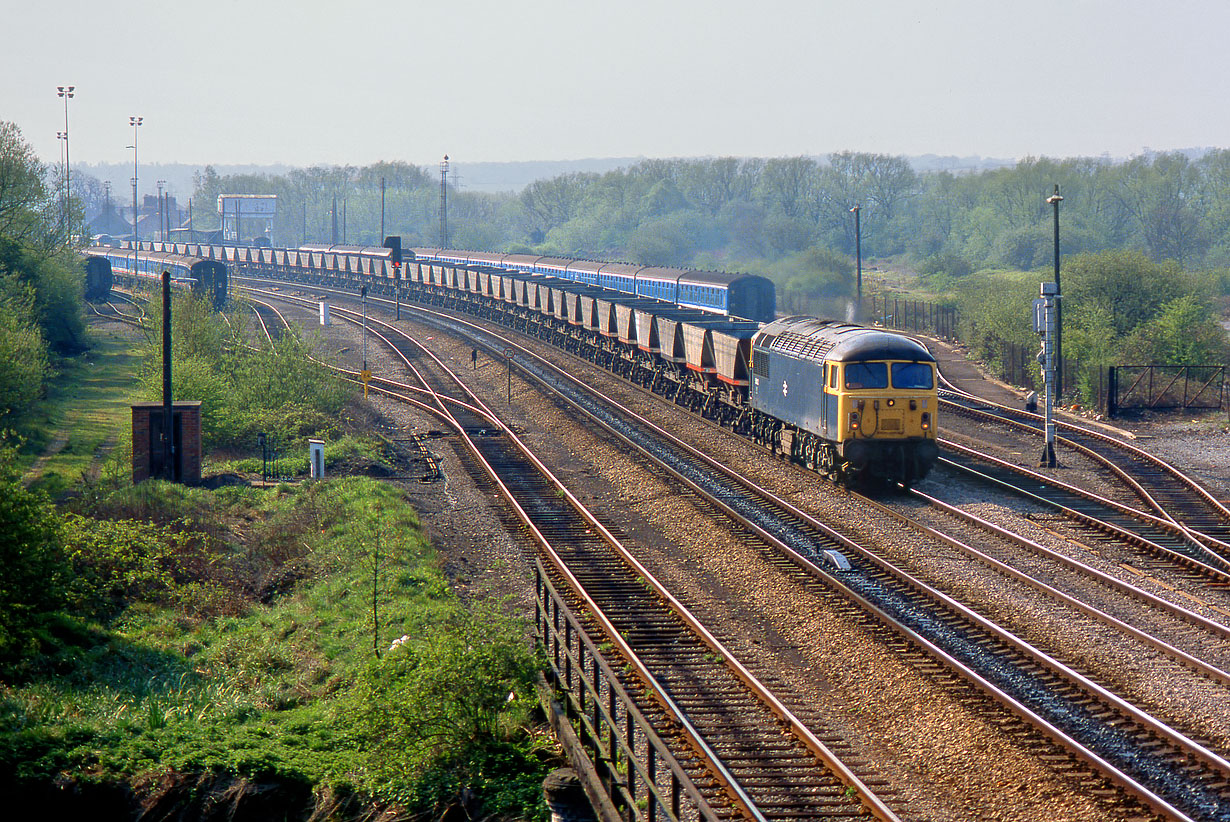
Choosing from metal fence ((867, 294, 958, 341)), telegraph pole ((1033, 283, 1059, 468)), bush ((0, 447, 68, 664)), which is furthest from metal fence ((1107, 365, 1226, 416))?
bush ((0, 447, 68, 664))

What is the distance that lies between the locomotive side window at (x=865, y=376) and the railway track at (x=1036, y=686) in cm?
421

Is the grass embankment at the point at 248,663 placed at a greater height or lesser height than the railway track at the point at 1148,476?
lesser

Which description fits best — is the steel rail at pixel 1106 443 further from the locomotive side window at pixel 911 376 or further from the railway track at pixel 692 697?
the railway track at pixel 692 697

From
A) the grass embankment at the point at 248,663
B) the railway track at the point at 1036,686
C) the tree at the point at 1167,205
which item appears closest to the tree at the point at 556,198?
the tree at the point at 1167,205

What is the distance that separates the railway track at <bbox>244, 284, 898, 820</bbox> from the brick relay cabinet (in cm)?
792

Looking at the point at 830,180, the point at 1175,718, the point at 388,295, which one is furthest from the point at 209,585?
the point at 830,180

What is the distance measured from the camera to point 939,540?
63.7 ft

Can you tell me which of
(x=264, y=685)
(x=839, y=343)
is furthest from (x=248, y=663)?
(x=839, y=343)

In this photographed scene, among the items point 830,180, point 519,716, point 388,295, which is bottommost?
point 519,716

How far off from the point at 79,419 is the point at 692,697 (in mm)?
28992

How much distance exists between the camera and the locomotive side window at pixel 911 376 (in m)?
23.0

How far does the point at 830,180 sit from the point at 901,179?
7424mm

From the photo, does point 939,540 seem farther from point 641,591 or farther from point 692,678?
point 692,678

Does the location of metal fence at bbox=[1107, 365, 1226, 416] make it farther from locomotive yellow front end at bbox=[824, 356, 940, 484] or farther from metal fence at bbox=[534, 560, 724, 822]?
metal fence at bbox=[534, 560, 724, 822]
